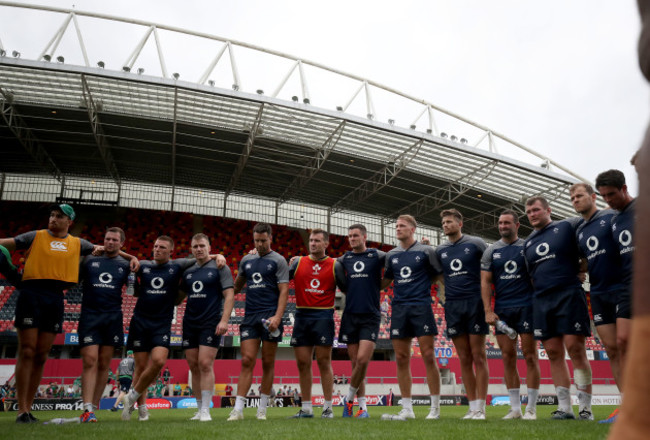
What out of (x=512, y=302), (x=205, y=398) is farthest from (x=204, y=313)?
(x=512, y=302)

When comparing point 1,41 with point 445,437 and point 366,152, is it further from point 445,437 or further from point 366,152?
point 445,437

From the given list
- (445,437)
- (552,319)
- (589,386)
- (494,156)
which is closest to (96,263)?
(445,437)

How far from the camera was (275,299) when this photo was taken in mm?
6738

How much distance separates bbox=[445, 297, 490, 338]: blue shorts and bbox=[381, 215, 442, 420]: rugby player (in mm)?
250

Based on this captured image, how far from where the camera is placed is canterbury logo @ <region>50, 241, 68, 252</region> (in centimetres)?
632

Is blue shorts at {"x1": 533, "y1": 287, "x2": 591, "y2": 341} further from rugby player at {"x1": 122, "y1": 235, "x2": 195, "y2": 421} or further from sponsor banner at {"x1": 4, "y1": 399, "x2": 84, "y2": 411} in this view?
sponsor banner at {"x1": 4, "y1": 399, "x2": 84, "y2": 411}

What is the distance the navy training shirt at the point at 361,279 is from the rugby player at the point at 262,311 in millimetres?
898

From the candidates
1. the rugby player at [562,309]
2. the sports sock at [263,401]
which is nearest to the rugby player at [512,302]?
the rugby player at [562,309]

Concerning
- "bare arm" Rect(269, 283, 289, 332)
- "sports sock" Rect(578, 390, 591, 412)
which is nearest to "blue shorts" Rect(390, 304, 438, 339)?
"bare arm" Rect(269, 283, 289, 332)

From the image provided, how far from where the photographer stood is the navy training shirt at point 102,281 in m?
6.59

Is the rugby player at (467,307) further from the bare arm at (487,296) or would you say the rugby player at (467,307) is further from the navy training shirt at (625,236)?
the navy training shirt at (625,236)

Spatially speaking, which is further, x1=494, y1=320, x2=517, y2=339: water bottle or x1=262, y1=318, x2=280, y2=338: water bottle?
x1=262, y1=318, x2=280, y2=338: water bottle

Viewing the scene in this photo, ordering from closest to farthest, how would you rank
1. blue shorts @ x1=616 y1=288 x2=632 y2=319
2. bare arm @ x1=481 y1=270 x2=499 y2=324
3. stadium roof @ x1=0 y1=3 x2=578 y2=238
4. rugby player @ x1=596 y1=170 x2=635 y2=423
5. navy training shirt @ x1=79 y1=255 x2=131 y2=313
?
blue shorts @ x1=616 y1=288 x2=632 y2=319 < rugby player @ x1=596 y1=170 x2=635 y2=423 < bare arm @ x1=481 y1=270 x2=499 y2=324 < navy training shirt @ x1=79 y1=255 x2=131 y2=313 < stadium roof @ x1=0 y1=3 x2=578 y2=238

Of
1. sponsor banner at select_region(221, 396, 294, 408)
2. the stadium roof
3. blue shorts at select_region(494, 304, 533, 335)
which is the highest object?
the stadium roof
